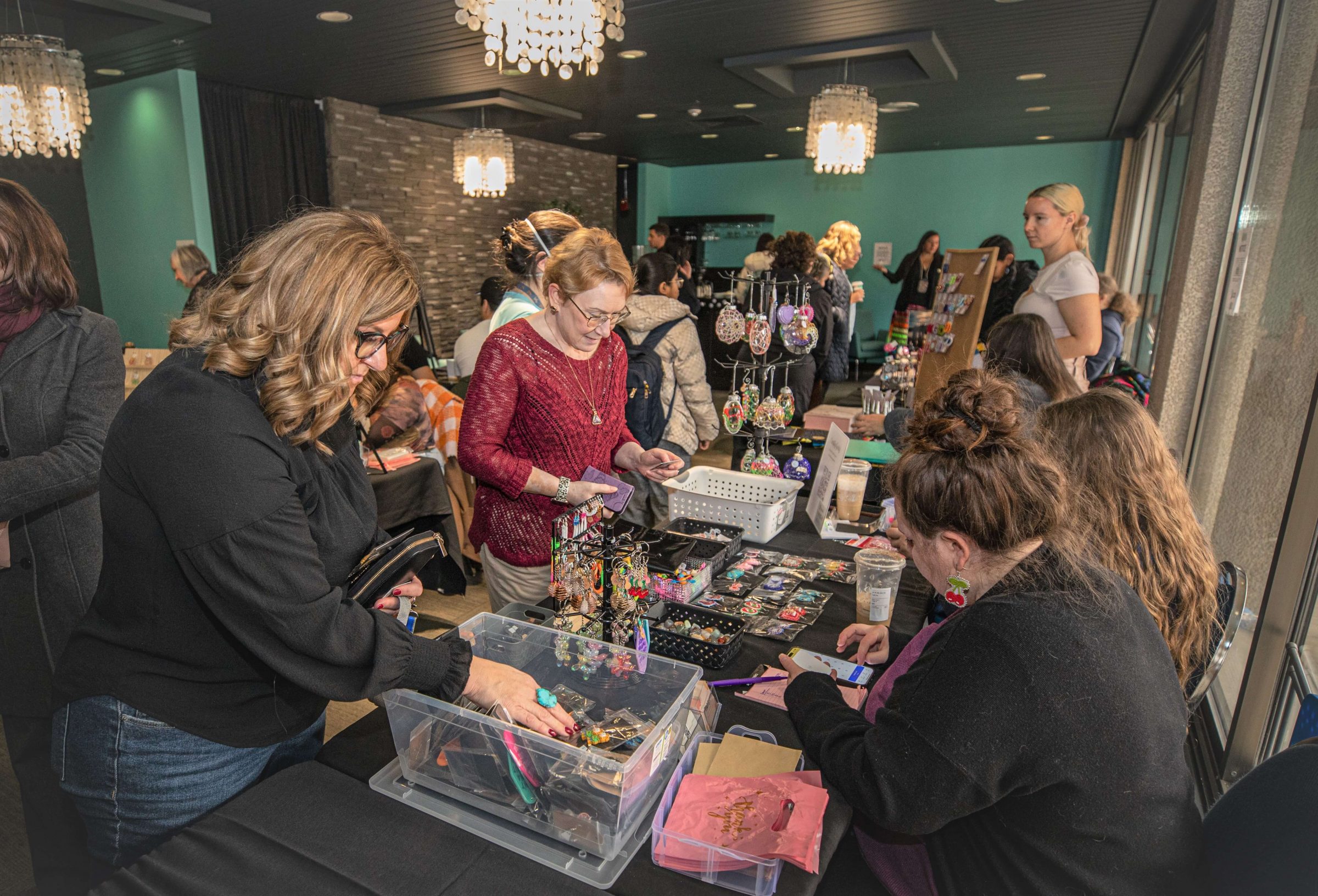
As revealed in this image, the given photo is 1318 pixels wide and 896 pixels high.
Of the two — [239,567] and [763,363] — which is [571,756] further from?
[763,363]

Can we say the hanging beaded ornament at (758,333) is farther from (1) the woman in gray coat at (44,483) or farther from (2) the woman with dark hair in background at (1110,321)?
(2) the woman with dark hair in background at (1110,321)

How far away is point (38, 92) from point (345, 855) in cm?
396

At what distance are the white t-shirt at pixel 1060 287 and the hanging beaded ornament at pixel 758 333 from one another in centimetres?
128

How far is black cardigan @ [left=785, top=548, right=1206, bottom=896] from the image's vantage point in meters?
0.85

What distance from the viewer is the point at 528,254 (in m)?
2.12

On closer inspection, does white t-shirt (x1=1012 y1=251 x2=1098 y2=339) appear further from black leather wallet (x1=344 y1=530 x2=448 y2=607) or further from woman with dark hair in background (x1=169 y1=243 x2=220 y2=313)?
woman with dark hair in background (x1=169 y1=243 x2=220 y2=313)

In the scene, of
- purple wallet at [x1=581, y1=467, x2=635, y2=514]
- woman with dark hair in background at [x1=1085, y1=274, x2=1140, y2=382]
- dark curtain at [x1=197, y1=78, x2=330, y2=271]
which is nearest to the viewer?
purple wallet at [x1=581, y1=467, x2=635, y2=514]

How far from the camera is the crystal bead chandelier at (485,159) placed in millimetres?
6305

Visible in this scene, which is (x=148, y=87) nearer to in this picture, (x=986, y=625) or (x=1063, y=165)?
(x=986, y=625)

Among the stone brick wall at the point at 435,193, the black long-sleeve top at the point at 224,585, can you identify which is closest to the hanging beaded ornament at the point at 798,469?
the black long-sleeve top at the point at 224,585

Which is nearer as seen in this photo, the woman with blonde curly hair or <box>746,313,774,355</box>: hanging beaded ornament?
the woman with blonde curly hair

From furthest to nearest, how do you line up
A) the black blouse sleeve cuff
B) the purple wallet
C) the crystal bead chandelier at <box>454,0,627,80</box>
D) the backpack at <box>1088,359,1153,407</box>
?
the backpack at <box>1088,359,1153,407</box>, the crystal bead chandelier at <box>454,0,627,80</box>, the purple wallet, the black blouse sleeve cuff

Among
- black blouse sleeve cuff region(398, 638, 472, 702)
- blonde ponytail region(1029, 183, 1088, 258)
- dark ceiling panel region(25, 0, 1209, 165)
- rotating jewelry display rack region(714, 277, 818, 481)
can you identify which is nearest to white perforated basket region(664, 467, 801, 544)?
rotating jewelry display rack region(714, 277, 818, 481)

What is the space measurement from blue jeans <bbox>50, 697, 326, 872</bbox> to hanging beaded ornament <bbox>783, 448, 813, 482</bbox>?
1.65 metres
